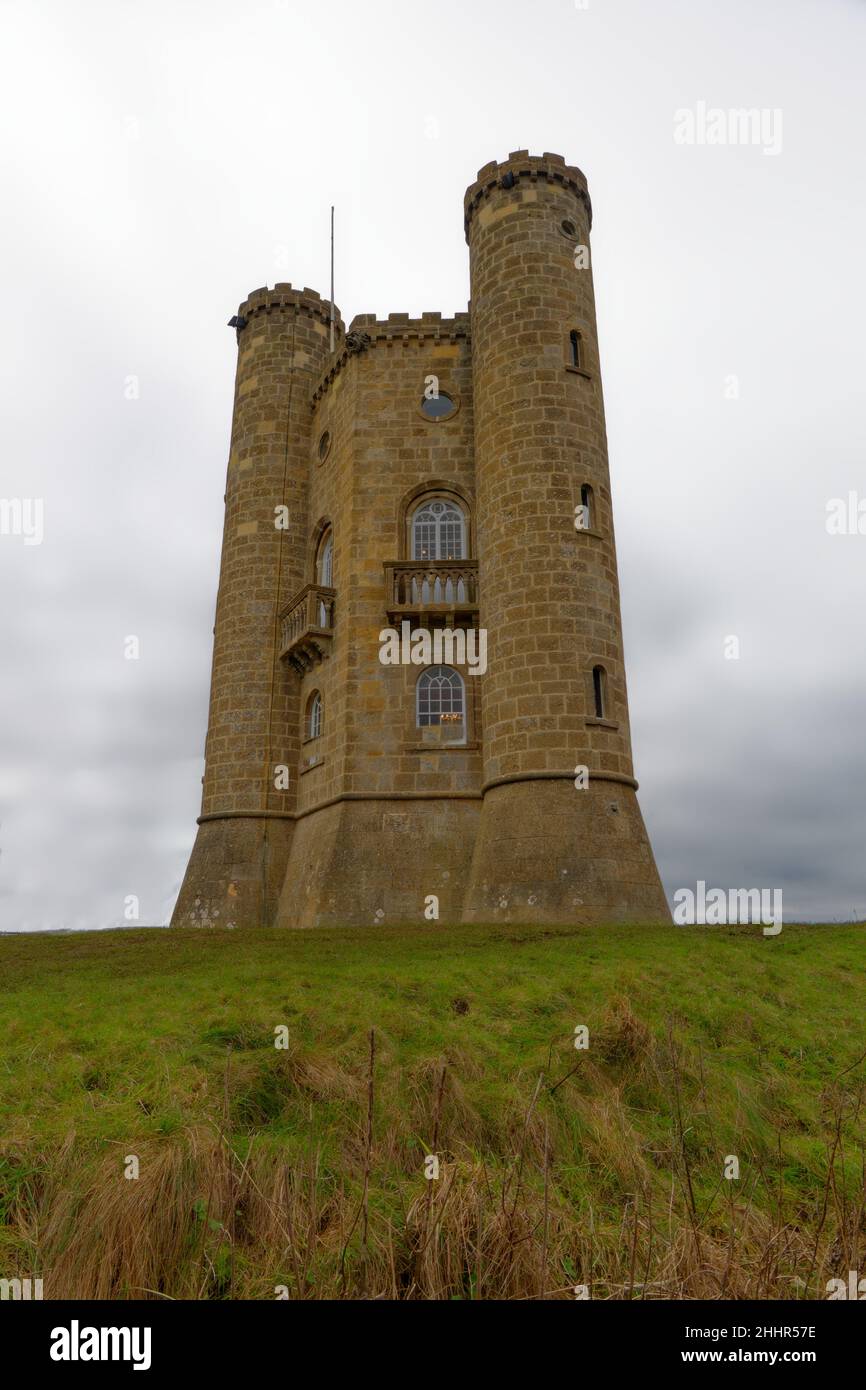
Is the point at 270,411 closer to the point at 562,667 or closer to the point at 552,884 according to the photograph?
the point at 562,667

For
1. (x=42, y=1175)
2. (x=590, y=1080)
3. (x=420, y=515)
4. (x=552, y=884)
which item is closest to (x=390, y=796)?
(x=552, y=884)

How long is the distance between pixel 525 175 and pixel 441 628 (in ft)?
38.7

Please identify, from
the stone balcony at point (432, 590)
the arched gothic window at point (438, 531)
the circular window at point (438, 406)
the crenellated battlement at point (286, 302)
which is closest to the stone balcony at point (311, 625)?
the stone balcony at point (432, 590)

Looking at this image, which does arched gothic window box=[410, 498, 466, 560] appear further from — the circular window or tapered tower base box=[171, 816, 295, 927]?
tapered tower base box=[171, 816, 295, 927]

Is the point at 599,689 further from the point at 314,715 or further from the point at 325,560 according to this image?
the point at 325,560

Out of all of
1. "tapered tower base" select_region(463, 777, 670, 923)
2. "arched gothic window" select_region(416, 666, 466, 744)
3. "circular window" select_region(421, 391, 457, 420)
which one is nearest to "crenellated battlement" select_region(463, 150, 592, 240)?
"circular window" select_region(421, 391, 457, 420)

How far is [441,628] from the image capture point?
22.4m

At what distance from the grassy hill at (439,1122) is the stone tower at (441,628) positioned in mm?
5816

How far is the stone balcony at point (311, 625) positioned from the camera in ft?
78.1

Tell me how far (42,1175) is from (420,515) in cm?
1977

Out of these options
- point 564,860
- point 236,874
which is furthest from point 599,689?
point 236,874

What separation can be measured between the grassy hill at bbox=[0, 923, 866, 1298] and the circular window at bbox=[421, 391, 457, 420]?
15.7m
